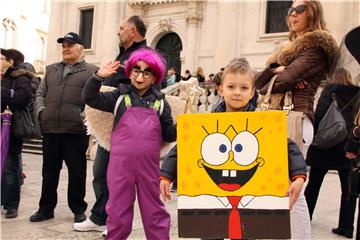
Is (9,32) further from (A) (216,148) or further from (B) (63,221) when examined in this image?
(A) (216,148)

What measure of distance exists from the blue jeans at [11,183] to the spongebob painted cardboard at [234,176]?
3.03 m

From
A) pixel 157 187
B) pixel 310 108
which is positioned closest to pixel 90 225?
pixel 157 187

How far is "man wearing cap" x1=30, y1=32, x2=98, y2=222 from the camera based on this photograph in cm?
467

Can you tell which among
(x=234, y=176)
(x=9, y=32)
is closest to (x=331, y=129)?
(x=234, y=176)

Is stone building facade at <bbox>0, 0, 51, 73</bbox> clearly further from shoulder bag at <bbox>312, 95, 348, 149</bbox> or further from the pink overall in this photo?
the pink overall

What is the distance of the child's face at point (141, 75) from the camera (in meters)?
3.39

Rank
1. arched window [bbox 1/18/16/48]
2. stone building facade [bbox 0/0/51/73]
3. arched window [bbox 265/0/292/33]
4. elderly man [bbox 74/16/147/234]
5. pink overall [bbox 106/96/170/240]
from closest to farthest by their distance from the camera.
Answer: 1. pink overall [bbox 106/96/170/240]
2. elderly man [bbox 74/16/147/234]
3. arched window [bbox 265/0/292/33]
4. arched window [bbox 1/18/16/48]
5. stone building facade [bbox 0/0/51/73]

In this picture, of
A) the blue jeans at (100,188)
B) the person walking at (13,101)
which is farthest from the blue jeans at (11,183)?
the blue jeans at (100,188)

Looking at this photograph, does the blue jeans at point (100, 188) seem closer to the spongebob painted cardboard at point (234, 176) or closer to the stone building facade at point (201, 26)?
the spongebob painted cardboard at point (234, 176)

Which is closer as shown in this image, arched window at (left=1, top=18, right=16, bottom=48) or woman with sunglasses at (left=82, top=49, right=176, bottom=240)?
woman with sunglasses at (left=82, top=49, right=176, bottom=240)

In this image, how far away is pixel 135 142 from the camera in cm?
328

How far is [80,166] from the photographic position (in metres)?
4.71


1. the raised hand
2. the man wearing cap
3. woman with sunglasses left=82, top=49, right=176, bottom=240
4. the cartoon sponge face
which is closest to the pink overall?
woman with sunglasses left=82, top=49, right=176, bottom=240

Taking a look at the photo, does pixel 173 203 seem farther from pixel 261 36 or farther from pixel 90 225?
pixel 261 36
